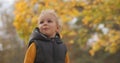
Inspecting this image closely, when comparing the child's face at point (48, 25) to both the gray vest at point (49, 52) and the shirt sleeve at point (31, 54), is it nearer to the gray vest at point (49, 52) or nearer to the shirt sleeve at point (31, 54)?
the gray vest at point (49, 52)

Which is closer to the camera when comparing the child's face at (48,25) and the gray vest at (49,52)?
the gray vest at (49,52)

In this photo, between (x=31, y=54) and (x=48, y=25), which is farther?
(x=48, y=25)

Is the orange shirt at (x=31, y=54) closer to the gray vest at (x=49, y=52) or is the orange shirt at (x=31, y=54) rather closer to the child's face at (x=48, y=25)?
the gray vest at (x=49, y=52)

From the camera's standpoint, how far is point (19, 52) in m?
23.6

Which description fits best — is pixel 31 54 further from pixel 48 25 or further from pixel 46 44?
pixel 48 25

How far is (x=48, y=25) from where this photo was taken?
10.9 feet

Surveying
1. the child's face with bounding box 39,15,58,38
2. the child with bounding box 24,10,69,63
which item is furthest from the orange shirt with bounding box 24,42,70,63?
the child's face with bounding box 39,15,58,38

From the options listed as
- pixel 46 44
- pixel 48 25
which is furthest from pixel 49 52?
pixel 48 25

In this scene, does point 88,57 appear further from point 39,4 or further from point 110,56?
point 39,4

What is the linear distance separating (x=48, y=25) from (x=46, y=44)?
19 centimetres

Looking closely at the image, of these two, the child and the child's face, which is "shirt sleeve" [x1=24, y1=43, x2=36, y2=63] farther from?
the child's face

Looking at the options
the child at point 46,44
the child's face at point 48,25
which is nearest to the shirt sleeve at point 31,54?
the child at point 46,44

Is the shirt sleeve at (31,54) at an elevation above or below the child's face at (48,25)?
below

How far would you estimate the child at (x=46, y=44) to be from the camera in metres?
3.19
